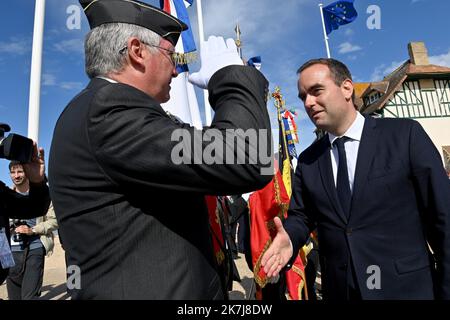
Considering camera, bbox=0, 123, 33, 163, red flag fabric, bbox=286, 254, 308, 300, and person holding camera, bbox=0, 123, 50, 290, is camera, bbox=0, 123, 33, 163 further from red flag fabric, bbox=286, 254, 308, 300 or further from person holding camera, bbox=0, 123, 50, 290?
red flag fabric, bbox=286, 254, 308, 300

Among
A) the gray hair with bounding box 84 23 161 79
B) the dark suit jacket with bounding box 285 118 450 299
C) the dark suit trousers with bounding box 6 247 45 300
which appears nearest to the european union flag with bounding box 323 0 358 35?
the dark suit jacket with bounding box 285 118 450 299

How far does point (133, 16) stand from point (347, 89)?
1632 millimetres

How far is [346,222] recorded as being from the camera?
203cm

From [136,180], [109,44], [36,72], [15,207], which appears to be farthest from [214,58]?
[36,72]

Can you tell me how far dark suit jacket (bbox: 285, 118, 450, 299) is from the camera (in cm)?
183

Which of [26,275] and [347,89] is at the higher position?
[347,89]

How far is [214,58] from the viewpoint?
1.29m

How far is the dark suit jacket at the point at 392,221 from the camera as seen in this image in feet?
6.00

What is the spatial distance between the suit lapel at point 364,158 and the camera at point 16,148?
1916mm

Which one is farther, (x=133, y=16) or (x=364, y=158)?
(x=364, y=158)

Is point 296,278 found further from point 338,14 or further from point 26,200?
point 338,14

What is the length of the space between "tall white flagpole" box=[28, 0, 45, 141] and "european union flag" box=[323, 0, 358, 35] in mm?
11660
